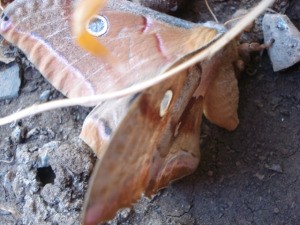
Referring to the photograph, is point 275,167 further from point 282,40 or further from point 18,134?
point 18,134

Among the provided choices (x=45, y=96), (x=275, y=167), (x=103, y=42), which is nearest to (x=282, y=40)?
(x=275, y=167)

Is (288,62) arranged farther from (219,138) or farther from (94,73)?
(94,73)

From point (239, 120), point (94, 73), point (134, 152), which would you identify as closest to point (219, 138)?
point (239, 120)

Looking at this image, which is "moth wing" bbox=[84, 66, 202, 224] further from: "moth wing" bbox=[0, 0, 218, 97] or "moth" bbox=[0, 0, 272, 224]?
"moth wing" bbox=[0, 0, 218, 97]

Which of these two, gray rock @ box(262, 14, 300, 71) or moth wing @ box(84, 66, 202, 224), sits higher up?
moth wing @ box(84, 66, 202, 224)

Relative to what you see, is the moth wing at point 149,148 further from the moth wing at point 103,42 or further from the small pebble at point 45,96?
the small pebble at point 45,96

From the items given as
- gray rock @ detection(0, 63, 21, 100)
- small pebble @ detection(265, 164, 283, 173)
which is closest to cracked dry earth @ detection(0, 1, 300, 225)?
small pebble @ detection(265, 164, 283, 173)

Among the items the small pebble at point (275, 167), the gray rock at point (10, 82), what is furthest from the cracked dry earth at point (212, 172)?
the gray rock at point (10, 82)
